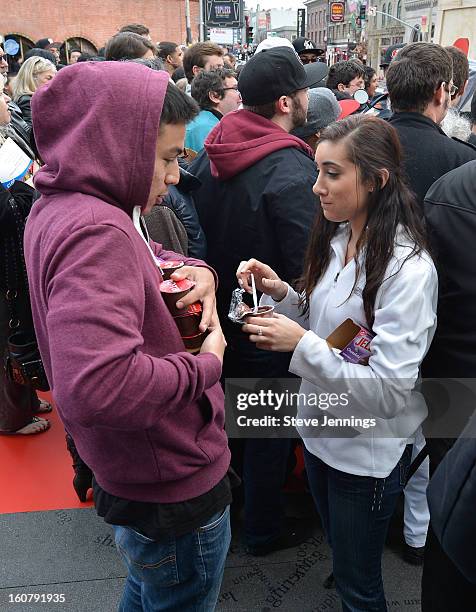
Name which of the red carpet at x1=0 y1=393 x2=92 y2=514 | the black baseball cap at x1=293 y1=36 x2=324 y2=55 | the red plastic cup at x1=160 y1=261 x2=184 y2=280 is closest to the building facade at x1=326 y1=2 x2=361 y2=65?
the black baseball cap at x1=293 y1=36 x2=324 y2=55

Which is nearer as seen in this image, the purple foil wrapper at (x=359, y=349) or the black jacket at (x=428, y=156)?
the purple foil wrapper at (x=359, y=349)

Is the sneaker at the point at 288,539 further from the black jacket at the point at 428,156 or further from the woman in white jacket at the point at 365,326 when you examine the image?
the black jacket at the point at 428,156

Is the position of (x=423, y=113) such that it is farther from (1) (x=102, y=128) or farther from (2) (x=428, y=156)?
(1) (x=102, y=128)

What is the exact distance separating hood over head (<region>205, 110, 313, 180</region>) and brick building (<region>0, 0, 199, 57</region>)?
86.2 feet

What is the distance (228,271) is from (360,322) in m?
1.04

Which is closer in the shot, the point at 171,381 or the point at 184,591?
the point at 171,381

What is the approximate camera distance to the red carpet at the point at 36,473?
9.25 ft

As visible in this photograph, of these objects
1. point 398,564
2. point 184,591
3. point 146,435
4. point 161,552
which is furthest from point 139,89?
point 398,564

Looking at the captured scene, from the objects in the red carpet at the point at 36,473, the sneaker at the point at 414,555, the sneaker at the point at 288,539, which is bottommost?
the red carpet at the point at 36,473

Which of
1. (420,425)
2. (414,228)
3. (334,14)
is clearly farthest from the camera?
(334,14)

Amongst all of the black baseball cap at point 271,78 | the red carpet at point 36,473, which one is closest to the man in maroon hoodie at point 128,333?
the black baseball cap at point 271,78

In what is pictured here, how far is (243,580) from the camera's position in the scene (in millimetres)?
2367

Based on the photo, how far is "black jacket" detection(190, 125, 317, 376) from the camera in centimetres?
218

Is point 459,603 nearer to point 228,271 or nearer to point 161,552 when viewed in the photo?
point 161,552
